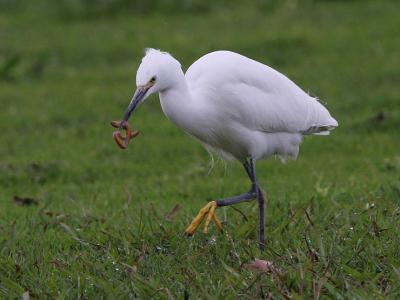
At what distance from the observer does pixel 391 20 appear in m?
12.3

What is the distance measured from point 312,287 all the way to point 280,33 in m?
8.01

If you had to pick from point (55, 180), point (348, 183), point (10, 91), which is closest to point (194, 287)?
point (348, 183)

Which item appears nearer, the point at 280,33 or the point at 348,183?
the point at 348,183

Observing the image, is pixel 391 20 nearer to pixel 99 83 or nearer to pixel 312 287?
pixel 99 83

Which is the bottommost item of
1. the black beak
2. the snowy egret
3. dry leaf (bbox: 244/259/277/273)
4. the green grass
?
the green grass

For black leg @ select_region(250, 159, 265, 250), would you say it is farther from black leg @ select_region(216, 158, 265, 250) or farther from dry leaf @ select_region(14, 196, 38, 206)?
dry leaf @ select_region(14, 196, 38, 206)

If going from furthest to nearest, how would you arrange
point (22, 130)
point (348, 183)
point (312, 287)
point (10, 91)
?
point (10, 91) < point (22, 130) < point (348, 183) < point (312, 287)

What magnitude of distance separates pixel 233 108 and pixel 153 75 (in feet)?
2.16

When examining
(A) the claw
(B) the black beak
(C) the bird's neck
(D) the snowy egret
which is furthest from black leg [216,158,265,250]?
(B) the black beak

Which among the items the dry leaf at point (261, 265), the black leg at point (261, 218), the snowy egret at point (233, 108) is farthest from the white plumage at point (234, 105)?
the dry leaf at point (261, 265)

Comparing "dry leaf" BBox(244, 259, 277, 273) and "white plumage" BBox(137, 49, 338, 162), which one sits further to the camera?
"white plumage" BBox(137, 49, 338, 162)

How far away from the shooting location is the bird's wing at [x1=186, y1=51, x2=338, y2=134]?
5516 millimetres

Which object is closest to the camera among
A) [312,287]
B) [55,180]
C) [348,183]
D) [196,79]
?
[312,287]

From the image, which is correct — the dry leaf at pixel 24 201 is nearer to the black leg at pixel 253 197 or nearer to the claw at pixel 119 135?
the black leg at pixel 253 197
